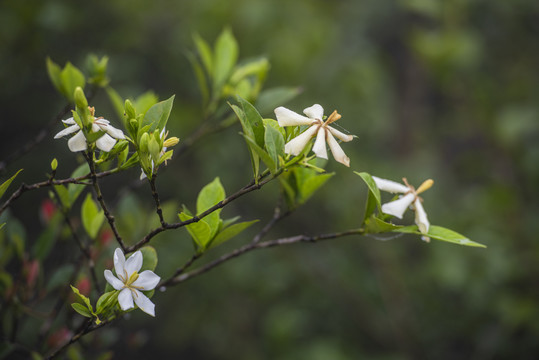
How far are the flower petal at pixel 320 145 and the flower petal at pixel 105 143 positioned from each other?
0.23 metres

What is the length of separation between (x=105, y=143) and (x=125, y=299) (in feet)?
0.59

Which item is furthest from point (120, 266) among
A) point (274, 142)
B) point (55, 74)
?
point (55, 74)

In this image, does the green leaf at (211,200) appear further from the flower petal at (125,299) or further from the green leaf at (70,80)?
the green leaf at (70,80)

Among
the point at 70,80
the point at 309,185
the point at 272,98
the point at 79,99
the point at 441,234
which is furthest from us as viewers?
the point at 272,98

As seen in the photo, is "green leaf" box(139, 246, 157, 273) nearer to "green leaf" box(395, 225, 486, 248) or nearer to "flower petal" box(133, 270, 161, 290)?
"flower petal" box(133, 270, 161, 290)

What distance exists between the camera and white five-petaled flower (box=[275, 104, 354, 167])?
52 cm

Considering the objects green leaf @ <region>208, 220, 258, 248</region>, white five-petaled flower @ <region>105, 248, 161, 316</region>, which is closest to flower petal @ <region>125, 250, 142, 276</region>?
white five-petaled flower @ <region>105, 248, 161, 316</region>

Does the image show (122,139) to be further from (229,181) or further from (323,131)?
(229,181)

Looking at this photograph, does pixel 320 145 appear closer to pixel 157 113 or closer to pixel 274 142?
pixel 274 142

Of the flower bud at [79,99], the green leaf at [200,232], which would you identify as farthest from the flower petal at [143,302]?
the flower bud at [79,99]

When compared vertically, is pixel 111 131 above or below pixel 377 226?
above

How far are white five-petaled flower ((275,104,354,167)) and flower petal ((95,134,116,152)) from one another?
194 millimetres

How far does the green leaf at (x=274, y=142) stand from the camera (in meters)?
0.53

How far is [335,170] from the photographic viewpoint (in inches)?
71.8
